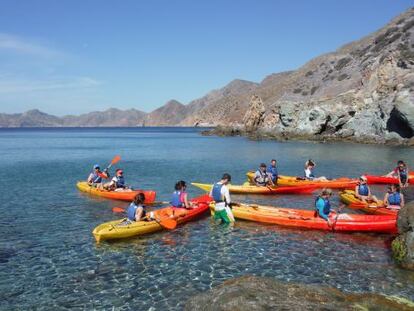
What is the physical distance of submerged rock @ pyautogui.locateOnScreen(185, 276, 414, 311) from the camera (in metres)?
6.24

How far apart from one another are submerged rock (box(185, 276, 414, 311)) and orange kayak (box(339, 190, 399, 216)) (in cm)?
1143

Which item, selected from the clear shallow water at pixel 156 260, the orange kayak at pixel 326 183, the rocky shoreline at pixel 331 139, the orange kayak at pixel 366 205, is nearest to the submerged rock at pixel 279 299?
the clear shallow water at pixel 156 260

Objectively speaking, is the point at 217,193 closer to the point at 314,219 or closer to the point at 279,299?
the point at 314,219

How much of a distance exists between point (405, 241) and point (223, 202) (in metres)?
7.31

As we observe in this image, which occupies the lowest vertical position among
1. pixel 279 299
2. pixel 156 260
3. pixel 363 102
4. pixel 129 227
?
pixel 156 260

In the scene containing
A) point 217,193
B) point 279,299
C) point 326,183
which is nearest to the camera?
point 279,299

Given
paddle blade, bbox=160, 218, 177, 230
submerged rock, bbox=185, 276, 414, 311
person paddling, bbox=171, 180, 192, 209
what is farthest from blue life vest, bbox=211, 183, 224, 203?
submerged rock, bbox=185, 276, 414, 311

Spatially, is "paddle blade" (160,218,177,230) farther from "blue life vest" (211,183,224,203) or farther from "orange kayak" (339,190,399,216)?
"orange kayak" (339,190,399,216)

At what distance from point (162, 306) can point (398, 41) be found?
3855 inches

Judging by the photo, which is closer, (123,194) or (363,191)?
(363,191)

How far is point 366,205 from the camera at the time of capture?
19141 millimetres

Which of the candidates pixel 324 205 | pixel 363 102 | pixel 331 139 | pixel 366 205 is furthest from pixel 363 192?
pixel 363 102

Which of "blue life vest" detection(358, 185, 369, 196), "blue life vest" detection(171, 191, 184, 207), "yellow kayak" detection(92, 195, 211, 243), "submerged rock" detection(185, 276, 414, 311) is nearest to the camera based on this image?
"submerged rock" detection(185, 276, 414, 311)

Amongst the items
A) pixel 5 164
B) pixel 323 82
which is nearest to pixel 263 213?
pixel 5 164
